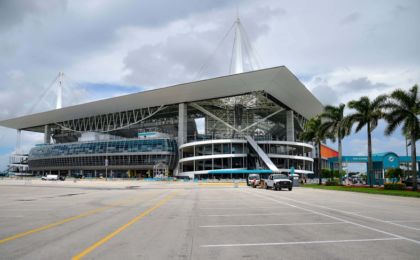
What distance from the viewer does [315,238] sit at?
8.46 m

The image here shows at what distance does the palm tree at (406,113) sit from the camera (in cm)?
3491

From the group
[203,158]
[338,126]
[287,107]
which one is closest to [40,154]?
[203,158]

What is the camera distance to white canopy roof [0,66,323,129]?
7125 cm

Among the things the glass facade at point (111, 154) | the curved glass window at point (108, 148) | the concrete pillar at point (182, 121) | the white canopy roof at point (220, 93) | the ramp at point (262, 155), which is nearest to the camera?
the white canopy roof at point (220, 93)

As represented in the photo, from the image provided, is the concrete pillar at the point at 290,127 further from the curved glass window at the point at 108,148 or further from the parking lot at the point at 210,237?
the parking lot at the point at 210,237

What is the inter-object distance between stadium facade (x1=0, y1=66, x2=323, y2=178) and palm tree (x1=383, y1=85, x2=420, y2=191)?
104 feet

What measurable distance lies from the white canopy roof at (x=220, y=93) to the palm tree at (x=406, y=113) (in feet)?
103

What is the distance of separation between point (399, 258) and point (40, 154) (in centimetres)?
12875

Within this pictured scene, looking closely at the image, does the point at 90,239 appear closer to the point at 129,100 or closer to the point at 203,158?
the point at 203,158

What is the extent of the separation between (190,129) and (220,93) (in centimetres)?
3175

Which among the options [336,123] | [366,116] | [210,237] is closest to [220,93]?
[336,123]

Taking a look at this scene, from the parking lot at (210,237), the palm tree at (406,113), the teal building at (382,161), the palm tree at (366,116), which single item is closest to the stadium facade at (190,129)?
the teal building at (382,161)

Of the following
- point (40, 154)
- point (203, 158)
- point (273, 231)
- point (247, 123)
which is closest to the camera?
point (273, 231)

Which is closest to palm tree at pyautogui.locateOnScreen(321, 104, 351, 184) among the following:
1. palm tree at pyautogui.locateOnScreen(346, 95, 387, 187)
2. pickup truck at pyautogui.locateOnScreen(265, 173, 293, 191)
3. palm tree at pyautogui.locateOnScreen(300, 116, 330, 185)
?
palm tree at pyautogui.locateOnScreen(300, 116, 330, 185)
